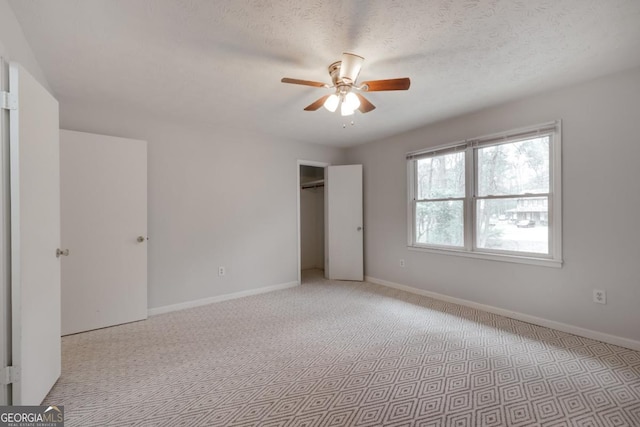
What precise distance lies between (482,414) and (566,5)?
95.8 inches

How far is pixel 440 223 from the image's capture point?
3.92 meters

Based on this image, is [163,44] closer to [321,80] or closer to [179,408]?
[321,80]

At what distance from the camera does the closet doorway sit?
5.99 meters

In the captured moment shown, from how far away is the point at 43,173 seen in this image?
5.93ft

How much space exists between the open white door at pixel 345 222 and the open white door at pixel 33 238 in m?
3.59

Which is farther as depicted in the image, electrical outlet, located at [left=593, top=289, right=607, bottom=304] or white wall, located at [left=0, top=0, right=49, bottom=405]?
electrical outlet, located at [left=593, top=289, right=607, bottom=304]

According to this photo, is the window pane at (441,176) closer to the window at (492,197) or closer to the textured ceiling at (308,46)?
the window at (492,197)

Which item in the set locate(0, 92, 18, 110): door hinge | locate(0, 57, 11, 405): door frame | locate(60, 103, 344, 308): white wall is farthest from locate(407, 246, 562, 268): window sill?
locate(0, 92, 18, 110): door hinge

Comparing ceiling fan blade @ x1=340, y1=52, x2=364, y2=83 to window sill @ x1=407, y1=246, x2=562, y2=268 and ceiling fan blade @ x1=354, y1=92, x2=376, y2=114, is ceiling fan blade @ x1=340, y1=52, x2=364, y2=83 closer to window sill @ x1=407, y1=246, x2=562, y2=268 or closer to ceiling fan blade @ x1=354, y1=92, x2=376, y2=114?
ceiling fan blade @ x1=354, y1=92, x2=376, y2=114

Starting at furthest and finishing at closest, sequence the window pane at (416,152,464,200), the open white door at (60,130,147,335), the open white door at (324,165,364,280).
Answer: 1. the open white door at (324,165,364,280)
2. the window pane at (416,152,464,200)
3. the open white door at (60,130,147,335)

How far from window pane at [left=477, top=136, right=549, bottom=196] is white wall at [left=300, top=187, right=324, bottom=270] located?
3287 millimetres

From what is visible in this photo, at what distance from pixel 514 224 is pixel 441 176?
109cm

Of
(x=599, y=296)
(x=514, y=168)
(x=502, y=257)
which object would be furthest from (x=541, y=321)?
(x=514, y=168)

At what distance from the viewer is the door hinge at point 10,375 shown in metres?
1.53
